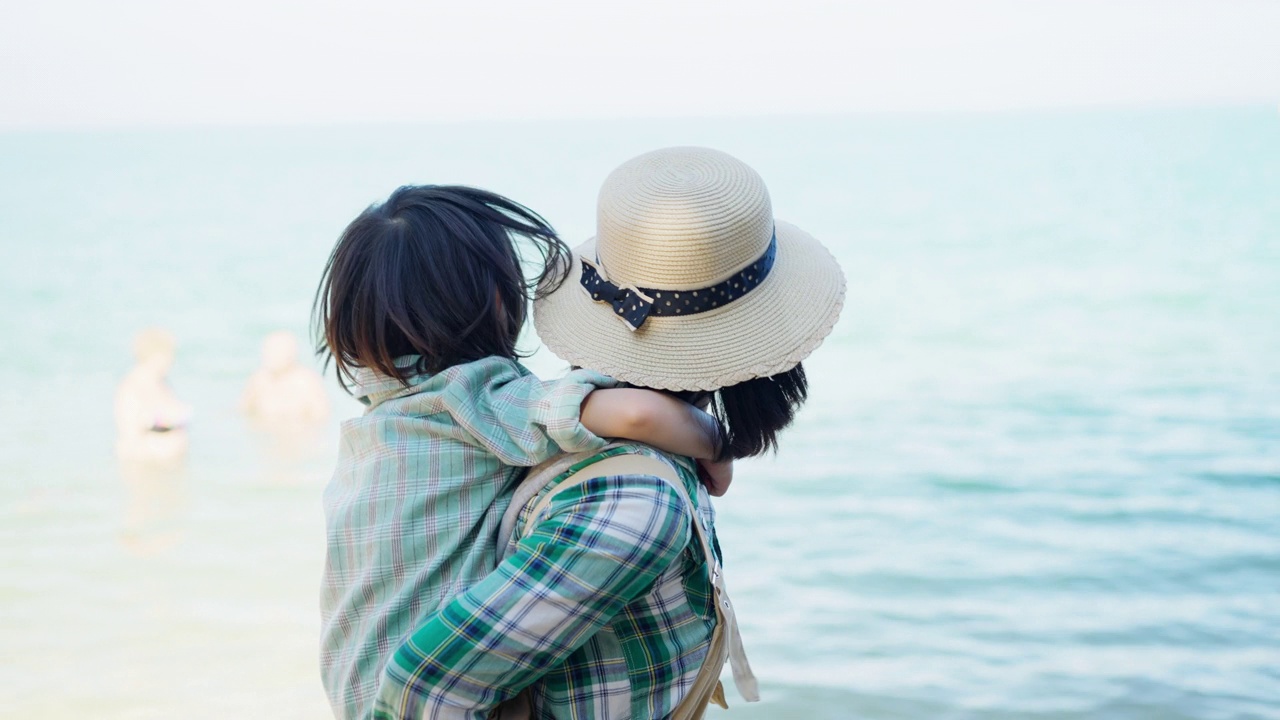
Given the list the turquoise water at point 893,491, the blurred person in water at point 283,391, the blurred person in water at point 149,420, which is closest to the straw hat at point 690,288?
the turquoise water at point 893,491

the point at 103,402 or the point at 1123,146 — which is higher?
the point at 1123,146

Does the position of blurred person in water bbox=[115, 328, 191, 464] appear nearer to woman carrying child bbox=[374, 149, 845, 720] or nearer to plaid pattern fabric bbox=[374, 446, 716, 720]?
woman carrying child bbox=[374, 149, 845, 720]

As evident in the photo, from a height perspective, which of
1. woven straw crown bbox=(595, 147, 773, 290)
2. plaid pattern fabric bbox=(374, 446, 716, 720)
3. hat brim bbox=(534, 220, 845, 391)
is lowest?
plaid pattern fabric bbox=(374, 446, 716, 720)

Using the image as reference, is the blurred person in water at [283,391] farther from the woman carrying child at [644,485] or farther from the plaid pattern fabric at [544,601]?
the plaid pattern fabric at [544,601]

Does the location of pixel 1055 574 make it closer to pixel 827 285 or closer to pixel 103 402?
pixel 827 285

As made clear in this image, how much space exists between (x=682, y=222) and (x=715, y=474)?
0.25 m

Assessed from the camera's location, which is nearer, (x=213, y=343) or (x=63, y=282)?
(x=213, y=343)

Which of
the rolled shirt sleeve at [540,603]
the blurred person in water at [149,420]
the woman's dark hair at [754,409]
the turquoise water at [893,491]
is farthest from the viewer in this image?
the blurred person in water at [149,420]

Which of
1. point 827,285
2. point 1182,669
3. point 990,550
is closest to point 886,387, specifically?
point 990,550

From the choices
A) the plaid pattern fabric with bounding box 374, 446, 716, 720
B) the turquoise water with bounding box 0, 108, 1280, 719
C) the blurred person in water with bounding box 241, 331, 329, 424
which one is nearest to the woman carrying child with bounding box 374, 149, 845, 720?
the plaid pattern fabric with bounding box 374, 446, 716, 720

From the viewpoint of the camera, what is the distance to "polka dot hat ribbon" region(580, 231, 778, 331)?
105cm

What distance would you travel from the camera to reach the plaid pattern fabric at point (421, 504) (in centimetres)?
102

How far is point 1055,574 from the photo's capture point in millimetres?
5312

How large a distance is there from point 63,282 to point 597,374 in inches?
640
